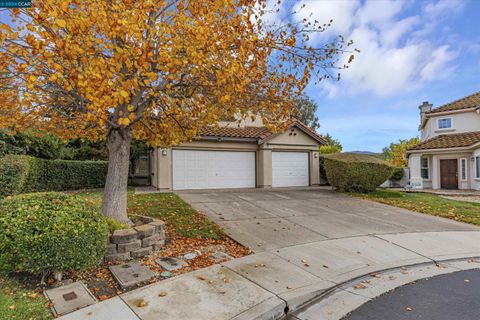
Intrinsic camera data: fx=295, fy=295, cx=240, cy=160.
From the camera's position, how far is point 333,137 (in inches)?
1500

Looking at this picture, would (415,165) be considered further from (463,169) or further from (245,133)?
(245,133)

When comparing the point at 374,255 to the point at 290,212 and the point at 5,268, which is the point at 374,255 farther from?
the point at 5,268

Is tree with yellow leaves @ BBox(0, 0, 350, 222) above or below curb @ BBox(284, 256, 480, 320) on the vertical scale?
above

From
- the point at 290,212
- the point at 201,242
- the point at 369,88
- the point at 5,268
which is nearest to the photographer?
the point at 5,268

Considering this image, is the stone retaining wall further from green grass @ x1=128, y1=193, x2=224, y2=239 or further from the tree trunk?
green grass @ x1=128, y1=193, x2=224, y2=239

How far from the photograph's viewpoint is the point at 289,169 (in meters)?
17.4

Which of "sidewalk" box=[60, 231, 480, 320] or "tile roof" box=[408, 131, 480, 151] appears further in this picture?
"tile roof" box=[408, 131, 480, 151]

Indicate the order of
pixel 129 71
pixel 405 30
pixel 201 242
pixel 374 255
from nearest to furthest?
pixel 129 71, pixel 374 255, pixel 201 242, pixel 405 30

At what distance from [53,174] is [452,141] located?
79.1 feet

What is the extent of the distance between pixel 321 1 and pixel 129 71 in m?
4.37

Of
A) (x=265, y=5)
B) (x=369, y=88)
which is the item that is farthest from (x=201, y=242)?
(x=369, y=88)

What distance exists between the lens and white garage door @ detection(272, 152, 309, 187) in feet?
55.8

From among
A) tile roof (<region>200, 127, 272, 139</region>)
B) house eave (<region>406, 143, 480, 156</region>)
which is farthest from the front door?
tile roof (<region>200, 127, 272, 139</region>)

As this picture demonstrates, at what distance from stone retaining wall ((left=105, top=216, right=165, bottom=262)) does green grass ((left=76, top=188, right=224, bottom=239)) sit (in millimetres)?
831
